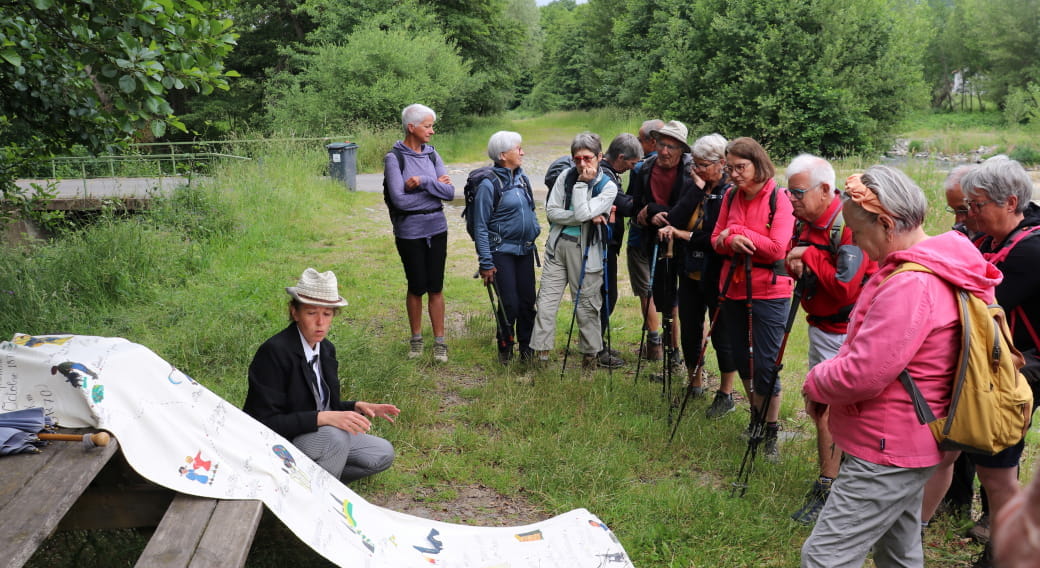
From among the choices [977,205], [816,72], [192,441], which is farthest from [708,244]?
[816,72]

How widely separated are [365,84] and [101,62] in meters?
21.0

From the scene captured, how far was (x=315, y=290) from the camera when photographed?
3.89 meters

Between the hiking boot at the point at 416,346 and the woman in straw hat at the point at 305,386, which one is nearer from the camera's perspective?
the woman in straw hat at the point at 305,386

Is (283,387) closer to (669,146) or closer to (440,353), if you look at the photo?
(440,353)

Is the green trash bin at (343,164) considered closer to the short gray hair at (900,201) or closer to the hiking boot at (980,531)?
the hiking boot at (980,531)

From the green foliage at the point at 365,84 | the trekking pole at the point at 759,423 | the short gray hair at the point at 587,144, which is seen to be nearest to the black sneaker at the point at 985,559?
the trekking pole at the point at 759,423

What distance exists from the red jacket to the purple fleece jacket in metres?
3.11

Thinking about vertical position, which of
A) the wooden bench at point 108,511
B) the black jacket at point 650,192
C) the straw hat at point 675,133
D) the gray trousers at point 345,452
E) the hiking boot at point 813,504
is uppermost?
the straw hat at point 675,133

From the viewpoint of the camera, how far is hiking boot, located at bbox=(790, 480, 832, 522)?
421cm

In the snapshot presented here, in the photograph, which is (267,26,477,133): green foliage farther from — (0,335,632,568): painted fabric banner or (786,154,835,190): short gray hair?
(0,335,632,568): painted fabric banner

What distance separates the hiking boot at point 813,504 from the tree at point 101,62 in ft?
14.3

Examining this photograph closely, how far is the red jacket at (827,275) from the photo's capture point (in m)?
4.17

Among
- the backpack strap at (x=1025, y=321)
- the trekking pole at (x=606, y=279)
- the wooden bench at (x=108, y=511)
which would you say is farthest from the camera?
the trekking pole at (x=606, y=279)

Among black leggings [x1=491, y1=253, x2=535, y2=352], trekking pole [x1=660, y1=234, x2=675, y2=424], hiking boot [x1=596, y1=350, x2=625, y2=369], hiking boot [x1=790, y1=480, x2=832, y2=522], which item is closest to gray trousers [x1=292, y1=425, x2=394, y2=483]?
trekking pole [x1=660, y1=234, x2=675, y2=424]
